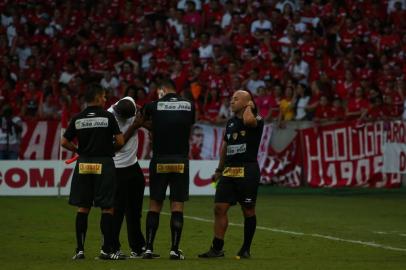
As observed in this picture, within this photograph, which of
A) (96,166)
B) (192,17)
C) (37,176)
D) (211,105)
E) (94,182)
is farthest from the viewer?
(192,17)

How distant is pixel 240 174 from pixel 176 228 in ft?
3.53

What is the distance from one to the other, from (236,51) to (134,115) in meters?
16.5

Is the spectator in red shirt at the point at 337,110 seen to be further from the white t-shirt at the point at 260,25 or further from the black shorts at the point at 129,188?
the black shorts at the point at 129,188

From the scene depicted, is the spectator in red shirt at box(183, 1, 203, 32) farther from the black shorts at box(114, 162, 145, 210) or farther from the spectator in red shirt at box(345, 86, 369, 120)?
the black shorts at box(114, 162, 145, 210)

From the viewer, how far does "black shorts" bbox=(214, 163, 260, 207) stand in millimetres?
12672

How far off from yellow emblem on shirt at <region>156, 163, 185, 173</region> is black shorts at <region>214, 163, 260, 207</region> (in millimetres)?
601

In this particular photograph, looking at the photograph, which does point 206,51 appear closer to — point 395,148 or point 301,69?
point 301,69

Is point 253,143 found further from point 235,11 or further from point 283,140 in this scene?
point 235,11

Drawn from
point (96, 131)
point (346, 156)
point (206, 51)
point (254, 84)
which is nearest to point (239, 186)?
point (96, 131)

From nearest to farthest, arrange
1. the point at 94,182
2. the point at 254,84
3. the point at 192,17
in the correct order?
1. the point at 94,182
2. the point at 254,84
3. the point at 192,17

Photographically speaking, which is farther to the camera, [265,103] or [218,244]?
[265,103]

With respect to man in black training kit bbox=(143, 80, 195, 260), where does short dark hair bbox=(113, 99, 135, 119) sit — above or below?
above

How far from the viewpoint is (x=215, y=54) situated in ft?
93.0

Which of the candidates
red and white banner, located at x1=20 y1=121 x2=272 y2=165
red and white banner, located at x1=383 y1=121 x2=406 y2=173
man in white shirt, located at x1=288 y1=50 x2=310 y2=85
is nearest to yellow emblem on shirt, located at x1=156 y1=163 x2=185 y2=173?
red and white banner, located at x1=20 y1=121 x2=272 y2=165
